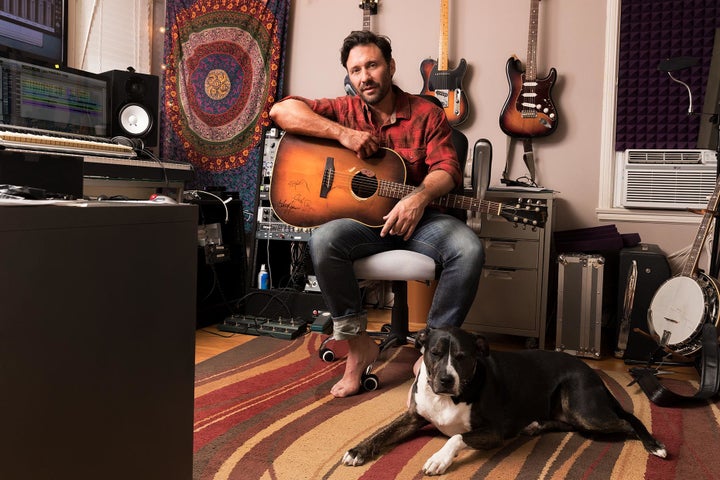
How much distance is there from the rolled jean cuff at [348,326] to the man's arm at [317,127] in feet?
1.85

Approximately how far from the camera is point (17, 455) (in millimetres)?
691

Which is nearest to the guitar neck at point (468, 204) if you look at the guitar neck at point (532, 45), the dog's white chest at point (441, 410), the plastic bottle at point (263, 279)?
the dog's white chest at point (441, 410)

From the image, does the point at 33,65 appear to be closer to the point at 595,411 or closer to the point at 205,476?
the point at 205,476

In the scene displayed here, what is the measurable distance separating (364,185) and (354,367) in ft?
2.05

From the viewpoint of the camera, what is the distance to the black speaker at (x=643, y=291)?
2.46 meters

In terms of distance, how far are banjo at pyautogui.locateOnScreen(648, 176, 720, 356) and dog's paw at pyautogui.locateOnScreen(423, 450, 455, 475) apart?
120 cm

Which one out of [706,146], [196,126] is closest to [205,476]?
[706,146]

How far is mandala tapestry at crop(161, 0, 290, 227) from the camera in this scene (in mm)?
3402

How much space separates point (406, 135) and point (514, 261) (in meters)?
0.89

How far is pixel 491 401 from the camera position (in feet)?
4.89

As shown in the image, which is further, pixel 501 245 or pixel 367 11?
pixel 367 11

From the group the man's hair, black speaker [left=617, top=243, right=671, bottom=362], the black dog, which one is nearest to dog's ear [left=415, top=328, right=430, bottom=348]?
the black dog

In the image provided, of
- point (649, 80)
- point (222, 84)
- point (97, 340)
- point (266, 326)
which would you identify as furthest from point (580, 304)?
point (222, 84)

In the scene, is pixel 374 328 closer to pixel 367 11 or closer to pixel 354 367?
pixel 354 367
